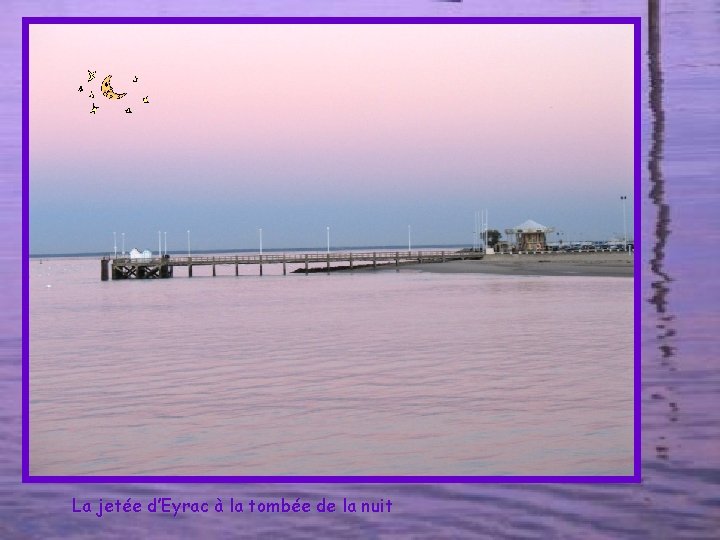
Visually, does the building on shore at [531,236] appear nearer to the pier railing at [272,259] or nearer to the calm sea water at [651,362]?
the pier railing at [272,259]

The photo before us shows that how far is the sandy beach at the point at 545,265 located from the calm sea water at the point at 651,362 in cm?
3815

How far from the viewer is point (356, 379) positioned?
10.4 meters

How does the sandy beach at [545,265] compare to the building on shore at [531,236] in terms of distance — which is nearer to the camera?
the sandy beach at [545,265]

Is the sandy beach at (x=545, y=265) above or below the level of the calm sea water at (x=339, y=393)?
above

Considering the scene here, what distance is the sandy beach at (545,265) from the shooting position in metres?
44.5

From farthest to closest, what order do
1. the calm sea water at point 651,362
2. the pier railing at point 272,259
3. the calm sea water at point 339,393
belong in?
the pier railing at point 272,259, the calm sea water at point 339,393, the calm sea water at point 651,362

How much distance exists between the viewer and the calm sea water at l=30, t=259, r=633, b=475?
6.43 metres

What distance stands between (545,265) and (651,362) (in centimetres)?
4524

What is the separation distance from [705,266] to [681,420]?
0.68 m

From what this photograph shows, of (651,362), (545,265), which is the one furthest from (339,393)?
(545,265)

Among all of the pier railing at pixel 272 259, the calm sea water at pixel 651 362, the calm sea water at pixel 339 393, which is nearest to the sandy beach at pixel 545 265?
the pier railing at pixel 272 259

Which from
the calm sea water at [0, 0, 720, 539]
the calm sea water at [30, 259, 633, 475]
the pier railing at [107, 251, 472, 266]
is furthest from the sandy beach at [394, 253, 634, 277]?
the calm sea water at [0, 0, 720, 539]

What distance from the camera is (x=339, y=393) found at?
30.8ft

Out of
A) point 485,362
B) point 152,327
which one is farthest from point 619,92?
point 485,362
